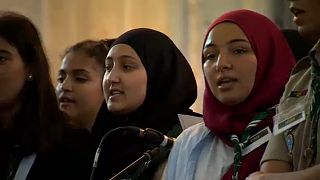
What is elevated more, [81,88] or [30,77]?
[30,77]

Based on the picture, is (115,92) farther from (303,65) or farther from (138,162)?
(303,65)

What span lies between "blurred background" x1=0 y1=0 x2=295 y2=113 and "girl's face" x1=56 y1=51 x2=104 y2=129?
93 centimetres

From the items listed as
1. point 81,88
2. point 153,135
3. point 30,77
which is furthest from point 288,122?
point 81,88

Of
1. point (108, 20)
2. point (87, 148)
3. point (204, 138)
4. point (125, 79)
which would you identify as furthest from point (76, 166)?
point (108, 20)

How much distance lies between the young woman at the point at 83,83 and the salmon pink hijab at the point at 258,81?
100cm

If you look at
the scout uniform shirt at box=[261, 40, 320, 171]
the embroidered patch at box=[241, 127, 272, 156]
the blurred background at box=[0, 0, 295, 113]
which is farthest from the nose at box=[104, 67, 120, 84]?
the blurred background at box=[0, 0, 295, 113]

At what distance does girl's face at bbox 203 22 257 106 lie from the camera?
2.01 m

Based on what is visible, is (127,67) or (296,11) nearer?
(296,11)

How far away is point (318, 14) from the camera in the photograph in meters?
1.71

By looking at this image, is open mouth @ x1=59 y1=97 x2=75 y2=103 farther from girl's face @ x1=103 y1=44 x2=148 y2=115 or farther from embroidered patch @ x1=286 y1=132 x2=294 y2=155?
embroidered patch @ x1=286 y1=132 x2=294 y2=155

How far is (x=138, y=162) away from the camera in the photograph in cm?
208

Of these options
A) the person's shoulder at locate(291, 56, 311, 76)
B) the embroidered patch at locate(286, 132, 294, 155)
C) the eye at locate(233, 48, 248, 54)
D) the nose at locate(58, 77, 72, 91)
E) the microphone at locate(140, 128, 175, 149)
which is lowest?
the nose at locate(58, 77, 72, 91)

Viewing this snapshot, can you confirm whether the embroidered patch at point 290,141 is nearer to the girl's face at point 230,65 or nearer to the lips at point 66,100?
the girl's face at point 230,65

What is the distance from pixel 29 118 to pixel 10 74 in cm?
17
